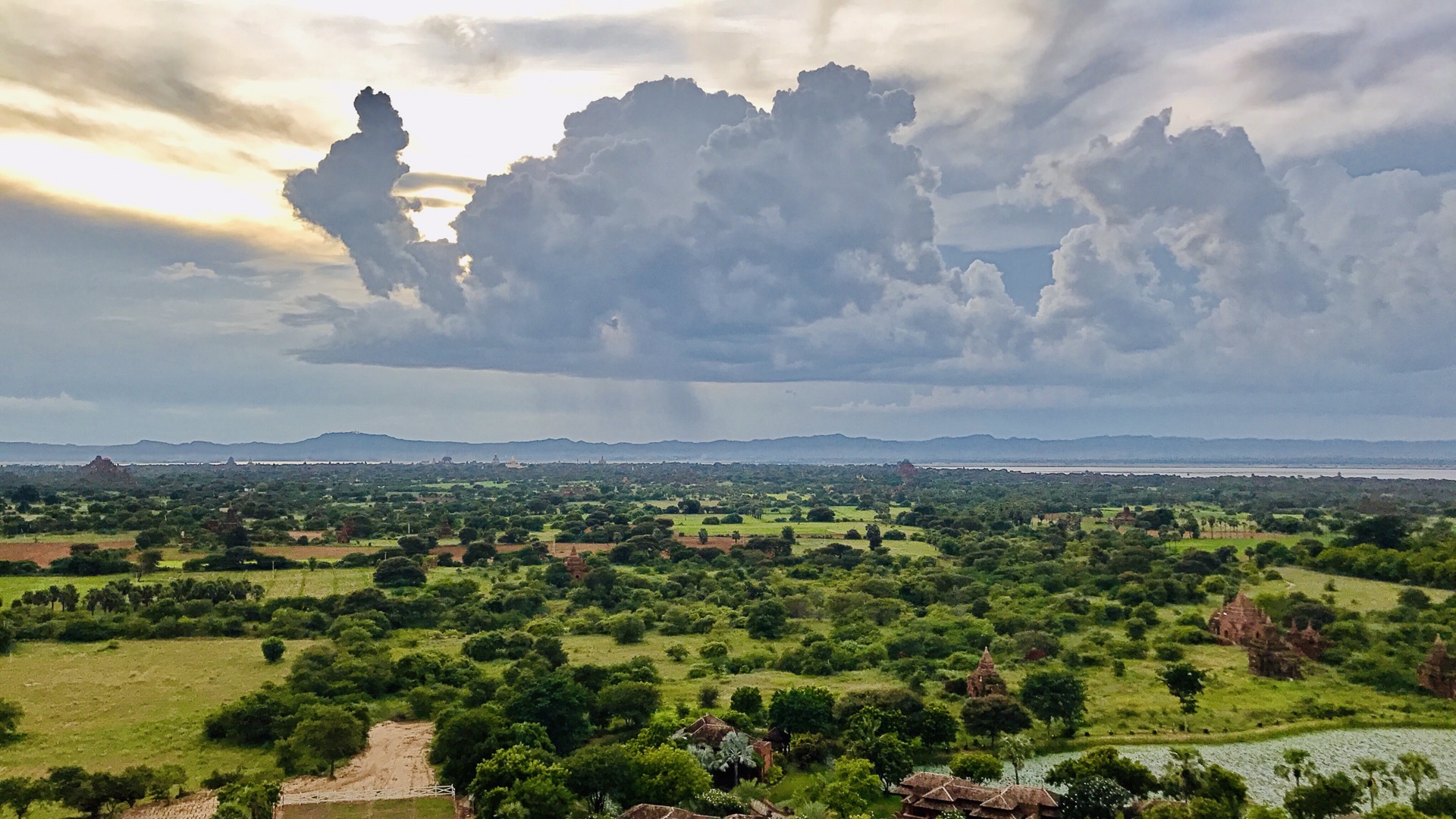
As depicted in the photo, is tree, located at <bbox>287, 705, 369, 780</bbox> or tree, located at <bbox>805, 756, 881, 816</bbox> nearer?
tree, located at <bbox>805, 756, 881, 816</bbox>

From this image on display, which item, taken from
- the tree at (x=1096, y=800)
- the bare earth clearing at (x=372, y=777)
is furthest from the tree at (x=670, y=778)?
the tree at (x=1096, y=800)

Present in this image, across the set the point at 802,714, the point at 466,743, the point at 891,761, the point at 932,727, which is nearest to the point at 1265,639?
the point at 932,727

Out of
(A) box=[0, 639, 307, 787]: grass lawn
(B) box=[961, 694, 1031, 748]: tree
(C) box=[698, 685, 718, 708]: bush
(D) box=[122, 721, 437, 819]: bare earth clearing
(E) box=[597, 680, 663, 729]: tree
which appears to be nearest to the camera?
(D) box=[122, 721, 437, 819]: bare earth clearing

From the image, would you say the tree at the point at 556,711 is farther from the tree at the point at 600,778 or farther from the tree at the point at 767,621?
the tree at the point at 767,621

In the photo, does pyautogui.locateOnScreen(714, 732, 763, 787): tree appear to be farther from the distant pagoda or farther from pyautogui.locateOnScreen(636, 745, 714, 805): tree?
the distant pagoda

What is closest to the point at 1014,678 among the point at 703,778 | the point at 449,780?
the point at 703,778

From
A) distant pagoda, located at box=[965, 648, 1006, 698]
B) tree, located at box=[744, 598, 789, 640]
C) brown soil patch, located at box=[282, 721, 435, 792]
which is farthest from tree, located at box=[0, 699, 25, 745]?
distant pagoda, located at box=[965, 648, 1006, 698]

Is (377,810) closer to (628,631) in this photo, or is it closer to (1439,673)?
(628,631)

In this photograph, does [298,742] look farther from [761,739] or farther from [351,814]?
[761,739]
